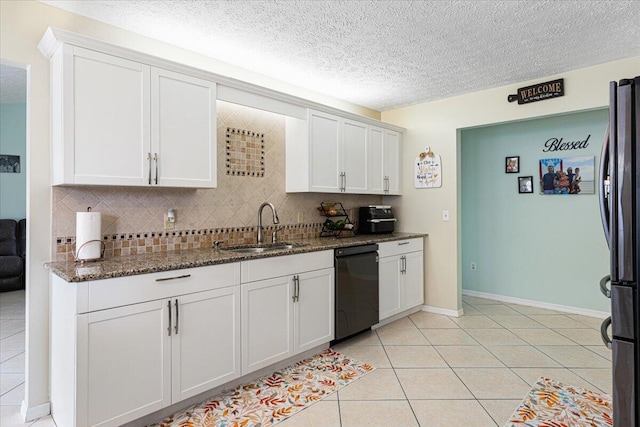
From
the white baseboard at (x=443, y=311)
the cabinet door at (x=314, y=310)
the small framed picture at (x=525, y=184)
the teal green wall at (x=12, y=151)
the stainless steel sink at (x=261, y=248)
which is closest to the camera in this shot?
the cabinet door at (x=314, y=310)

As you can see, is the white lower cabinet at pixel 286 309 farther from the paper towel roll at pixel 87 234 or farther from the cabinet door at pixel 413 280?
the cabinet door at pixel 413 280

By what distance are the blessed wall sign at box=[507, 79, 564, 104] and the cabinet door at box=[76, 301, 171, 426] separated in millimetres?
3708

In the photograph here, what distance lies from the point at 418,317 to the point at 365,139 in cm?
212

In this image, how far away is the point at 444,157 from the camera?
165 inches

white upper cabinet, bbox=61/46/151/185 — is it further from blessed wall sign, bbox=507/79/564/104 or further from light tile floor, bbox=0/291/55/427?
blessed wall sign, bbox=507/79/564/104

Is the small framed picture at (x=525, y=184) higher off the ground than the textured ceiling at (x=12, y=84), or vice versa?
the textured ceiling at (x=12, y=84)

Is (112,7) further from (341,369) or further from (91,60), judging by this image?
(341,369)

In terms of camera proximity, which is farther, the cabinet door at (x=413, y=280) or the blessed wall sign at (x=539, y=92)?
the cabinet door at (x=413, y=280)

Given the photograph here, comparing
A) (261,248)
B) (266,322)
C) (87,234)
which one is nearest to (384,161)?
(261,248)

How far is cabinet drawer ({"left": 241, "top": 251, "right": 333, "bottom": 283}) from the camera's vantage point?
8.12 ft

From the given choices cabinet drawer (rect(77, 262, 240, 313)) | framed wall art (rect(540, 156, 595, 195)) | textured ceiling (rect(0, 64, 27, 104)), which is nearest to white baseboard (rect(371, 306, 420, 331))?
cabinet drawer (rect(77, 262, 240, 313))

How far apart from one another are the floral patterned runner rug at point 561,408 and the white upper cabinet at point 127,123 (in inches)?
99.8

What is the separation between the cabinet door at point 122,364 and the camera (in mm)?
1773

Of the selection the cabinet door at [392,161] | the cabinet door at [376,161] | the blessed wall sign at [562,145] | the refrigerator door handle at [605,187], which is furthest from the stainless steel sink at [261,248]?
the blessed wall sign at [562,145]
